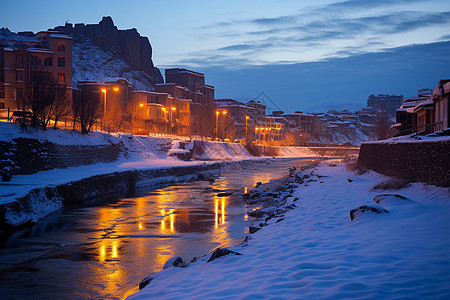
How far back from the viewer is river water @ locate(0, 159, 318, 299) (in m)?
8.95

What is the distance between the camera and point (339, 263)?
6.83 meters

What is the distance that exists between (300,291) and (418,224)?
440cm

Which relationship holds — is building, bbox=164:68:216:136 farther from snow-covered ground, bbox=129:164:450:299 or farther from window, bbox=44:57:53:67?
snow-covered ground, bbox=129:164:450:299

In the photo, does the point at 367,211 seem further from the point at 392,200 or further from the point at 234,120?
the point at 234,120

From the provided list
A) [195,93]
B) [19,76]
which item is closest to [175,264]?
[19,76]

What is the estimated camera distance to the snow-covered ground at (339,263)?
557 centimetres

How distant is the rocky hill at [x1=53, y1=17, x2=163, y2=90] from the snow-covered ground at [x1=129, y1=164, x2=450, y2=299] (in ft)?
352

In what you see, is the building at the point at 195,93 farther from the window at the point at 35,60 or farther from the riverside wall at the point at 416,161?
the riverside wall at the point at 416,161

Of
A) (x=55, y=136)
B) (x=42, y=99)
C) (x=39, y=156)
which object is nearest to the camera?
(x=39, y=156)

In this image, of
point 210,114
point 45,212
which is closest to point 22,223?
point 45,212

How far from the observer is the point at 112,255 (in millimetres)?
11469

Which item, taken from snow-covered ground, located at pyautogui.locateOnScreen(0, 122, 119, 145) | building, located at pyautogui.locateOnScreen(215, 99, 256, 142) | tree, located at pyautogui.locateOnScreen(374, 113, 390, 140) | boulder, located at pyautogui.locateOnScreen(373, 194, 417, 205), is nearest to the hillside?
building, located at pyautogui.locateOnScreen(215, 99, 256, 142)

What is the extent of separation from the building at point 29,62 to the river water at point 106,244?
47.1 m

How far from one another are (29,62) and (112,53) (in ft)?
207
